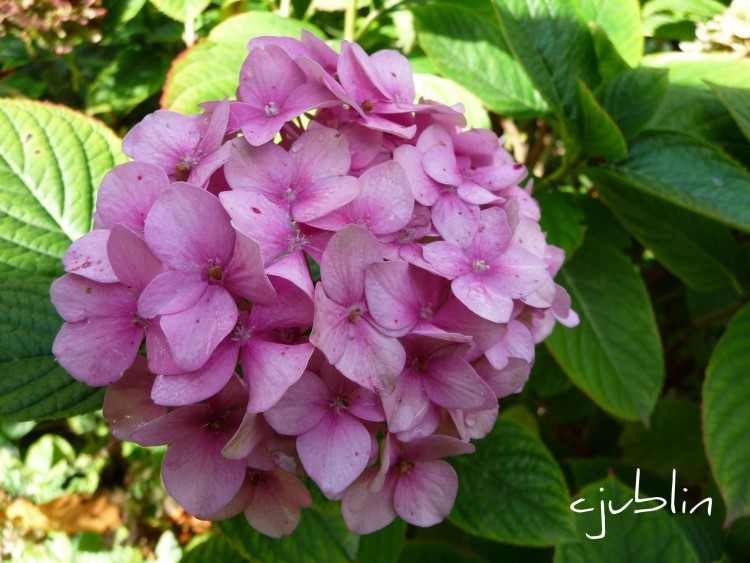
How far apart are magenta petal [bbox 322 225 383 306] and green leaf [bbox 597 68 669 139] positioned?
0.64m

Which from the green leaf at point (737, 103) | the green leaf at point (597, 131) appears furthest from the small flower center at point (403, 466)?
the green leaf at point (737, 103)

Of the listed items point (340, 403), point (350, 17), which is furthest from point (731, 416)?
point (350, 17)

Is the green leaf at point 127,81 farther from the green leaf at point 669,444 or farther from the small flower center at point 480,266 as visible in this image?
the green leaf at point 669,444

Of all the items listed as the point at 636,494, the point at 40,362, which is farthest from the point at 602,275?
the point at 40,362

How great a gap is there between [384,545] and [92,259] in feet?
1.99

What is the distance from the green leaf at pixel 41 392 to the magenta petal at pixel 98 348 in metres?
0.13

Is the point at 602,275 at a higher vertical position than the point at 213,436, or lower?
lower

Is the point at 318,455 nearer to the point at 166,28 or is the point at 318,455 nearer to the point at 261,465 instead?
the point at 261,465

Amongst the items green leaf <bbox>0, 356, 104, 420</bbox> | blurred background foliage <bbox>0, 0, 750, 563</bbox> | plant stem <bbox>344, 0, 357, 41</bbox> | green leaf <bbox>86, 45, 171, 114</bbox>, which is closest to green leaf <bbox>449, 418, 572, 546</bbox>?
blurred background foliage <bbox>0, 0, 750, 563</bbox>

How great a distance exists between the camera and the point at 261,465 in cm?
51

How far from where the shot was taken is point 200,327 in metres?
0.45

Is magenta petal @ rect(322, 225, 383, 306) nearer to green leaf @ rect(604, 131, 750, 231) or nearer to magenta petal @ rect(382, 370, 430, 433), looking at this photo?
magenta petal @ rect(382, 370, 430, 433)

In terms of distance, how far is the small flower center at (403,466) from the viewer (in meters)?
0.55

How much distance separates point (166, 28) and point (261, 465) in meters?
1.06
